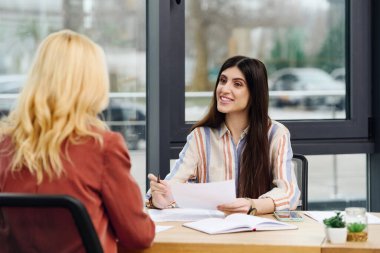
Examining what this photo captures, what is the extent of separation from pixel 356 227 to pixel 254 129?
3.12ft

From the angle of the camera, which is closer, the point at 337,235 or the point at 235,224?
the point at 337,235

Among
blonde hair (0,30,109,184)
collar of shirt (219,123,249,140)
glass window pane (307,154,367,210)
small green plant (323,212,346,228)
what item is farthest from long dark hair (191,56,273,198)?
blonde hair (0,30,109,184)

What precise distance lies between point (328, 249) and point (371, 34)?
2.25 meters

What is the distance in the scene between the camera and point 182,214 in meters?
2.50

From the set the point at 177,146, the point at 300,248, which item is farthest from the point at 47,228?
the point at 177,146

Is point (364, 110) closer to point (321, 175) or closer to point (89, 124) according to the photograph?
point (321, 175)

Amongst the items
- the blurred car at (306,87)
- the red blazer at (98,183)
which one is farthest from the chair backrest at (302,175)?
the red blazer at (98,183)

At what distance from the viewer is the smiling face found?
3.00 m

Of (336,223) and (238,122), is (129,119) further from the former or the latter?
(336,223)

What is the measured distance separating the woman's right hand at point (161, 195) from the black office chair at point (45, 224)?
0.96 meters

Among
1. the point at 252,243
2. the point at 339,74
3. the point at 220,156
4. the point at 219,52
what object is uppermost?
the point at 219,52

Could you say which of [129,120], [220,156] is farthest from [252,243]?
[129,120]

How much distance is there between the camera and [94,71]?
1.85 m

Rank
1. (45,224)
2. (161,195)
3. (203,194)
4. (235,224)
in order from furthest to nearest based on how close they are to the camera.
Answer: (161,195), (203,194), (235,224), (45,224)
